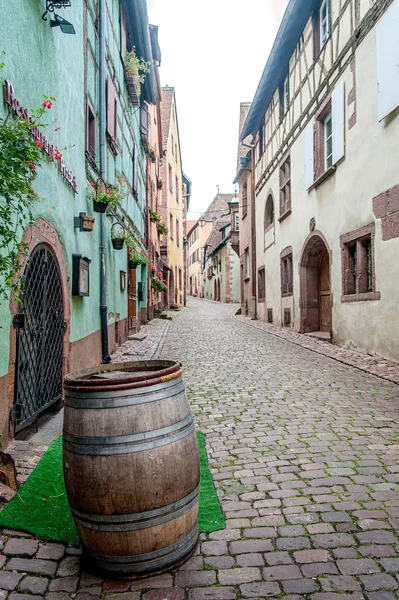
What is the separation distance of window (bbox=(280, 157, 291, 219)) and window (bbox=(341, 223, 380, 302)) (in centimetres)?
438

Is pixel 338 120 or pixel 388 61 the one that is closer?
pixel 388 61

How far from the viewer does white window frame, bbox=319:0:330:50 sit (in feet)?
31.7

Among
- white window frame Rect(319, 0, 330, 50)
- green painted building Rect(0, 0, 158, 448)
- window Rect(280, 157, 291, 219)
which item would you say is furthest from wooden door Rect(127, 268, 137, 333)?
white window frame Rect(319, 0, 330, 50)

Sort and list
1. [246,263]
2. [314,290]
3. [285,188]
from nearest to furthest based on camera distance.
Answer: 1. [314,290]
2. [285,188]
3. [246,263]

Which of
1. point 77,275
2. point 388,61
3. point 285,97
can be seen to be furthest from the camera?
point 285,97

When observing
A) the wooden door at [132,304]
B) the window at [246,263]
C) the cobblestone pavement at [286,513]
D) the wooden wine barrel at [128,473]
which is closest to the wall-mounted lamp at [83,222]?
the cobblestone pavement at [286,513]

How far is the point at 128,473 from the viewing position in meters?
1.98

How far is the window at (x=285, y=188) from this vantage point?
527 inches

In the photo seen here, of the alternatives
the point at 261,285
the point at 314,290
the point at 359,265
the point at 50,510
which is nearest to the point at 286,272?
the point at 314,290

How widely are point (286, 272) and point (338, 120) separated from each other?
579cm

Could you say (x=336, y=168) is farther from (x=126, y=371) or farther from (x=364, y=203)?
(x=126, y=371)

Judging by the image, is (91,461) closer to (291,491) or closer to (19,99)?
(291,491)

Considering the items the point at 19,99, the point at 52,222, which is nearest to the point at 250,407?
the point at 52,222

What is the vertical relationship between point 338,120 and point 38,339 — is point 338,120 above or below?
above
